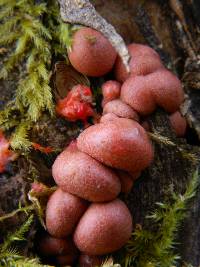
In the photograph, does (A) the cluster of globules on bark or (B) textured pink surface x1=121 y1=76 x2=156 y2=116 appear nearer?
(A) the cluster of globules on bark

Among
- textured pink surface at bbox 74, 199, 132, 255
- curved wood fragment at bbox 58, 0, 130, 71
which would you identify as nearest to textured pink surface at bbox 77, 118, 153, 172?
textured pink surface at bbox 74, 199, 132, 255

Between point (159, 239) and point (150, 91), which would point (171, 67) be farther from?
point (159, 239)

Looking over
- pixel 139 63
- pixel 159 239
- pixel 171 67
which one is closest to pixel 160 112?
pixel 139 63

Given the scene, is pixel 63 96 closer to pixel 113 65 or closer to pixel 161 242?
pixel 113 65

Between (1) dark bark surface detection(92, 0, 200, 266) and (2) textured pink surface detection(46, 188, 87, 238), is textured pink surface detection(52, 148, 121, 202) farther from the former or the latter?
(1) dark bark surface detection(92, 0, 200, 266)

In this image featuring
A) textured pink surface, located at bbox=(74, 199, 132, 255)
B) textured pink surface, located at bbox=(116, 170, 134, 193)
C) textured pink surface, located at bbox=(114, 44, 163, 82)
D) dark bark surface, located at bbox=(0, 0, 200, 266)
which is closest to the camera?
textured pink surface, located at bbox=(74, 199, 132, 255)

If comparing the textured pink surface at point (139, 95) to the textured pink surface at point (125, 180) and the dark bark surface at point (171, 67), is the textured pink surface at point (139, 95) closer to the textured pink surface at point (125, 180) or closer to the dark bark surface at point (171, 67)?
the dark bark surface at point (171, 67)
